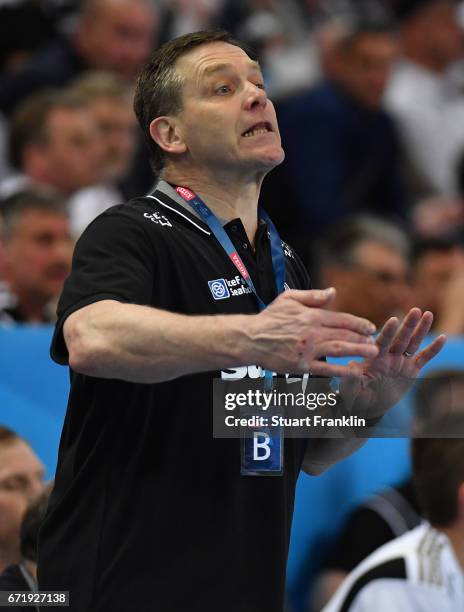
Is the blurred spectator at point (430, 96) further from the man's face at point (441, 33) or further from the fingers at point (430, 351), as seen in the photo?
the fingers at point (430, 351)

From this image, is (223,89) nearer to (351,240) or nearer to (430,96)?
(351,240)

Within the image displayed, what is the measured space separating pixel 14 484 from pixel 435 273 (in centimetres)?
342

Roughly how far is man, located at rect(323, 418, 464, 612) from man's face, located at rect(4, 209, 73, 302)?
2095 mm

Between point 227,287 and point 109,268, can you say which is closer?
point 109,268

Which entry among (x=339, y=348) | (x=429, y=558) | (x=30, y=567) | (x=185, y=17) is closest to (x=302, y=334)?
(x=339, y=348)

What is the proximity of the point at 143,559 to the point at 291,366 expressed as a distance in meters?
0.56

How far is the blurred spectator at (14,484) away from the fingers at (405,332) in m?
1.65

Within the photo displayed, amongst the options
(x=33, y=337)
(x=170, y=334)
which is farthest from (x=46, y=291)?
(x=170, y=334)

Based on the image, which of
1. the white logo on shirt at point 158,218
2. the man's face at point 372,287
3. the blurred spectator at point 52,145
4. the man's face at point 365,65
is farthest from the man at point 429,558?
the man's face at point 365,65

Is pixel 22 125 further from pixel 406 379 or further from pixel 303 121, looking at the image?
pixel 406 379

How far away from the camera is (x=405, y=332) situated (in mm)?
2357

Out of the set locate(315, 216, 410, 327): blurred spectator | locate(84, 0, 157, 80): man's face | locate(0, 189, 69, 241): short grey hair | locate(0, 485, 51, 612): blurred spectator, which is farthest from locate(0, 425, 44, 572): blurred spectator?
locate(84, 0, 157, 80): man's face

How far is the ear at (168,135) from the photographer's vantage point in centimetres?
268

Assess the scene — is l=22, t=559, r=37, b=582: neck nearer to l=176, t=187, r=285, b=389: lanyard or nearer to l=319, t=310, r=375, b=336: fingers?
l=176, t=187, r=285, b=389: lanyard
